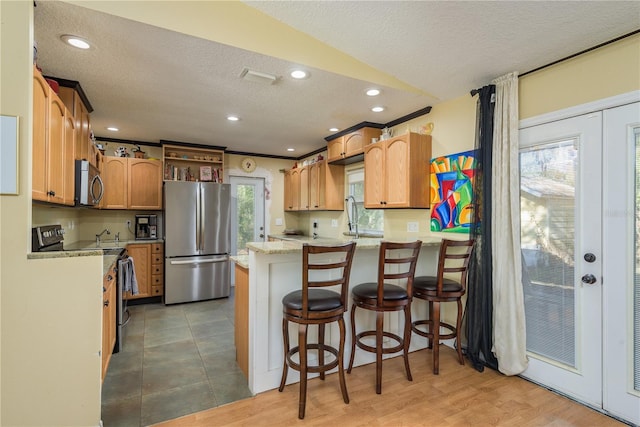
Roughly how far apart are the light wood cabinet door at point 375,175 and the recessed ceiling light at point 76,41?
2771mm

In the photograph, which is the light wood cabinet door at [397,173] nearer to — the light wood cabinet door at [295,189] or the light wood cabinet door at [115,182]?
the light wood cabinet door at [295,189]

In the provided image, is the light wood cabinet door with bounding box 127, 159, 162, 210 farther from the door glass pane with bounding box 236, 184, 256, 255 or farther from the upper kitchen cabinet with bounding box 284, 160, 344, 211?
the upper kitchen cabinet with bounding box 284, 160, 344, 211

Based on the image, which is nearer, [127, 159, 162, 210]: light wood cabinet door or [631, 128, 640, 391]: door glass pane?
[631, 128, 640, 391]: door glass pane

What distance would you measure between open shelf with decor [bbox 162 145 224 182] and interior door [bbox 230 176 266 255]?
0.53m

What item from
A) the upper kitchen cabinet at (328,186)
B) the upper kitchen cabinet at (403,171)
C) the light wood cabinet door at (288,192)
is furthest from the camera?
the light wood cabinet door at (288,192)

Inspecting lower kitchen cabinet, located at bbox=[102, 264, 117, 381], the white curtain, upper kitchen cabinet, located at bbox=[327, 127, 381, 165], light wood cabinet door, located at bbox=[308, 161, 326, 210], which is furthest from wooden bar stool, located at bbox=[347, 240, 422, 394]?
light wood cabinet door, located at bbox=[308, 161, 326, 210]

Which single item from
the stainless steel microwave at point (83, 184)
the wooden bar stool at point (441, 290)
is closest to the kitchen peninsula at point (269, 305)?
the wooden bar stool at point (441, 290)

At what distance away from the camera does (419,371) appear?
260cm

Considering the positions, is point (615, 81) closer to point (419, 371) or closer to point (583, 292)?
point (583, 292)

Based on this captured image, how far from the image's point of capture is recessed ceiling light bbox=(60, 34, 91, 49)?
2.04m

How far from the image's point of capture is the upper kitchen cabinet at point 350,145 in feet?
13.0

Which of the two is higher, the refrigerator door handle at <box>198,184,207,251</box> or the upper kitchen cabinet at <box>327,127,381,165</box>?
the upper kitchen cabinet at <box>327,127,381,165</box>

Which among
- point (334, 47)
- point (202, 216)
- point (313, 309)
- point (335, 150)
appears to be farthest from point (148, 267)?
point (334, 47)

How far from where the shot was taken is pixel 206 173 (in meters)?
5.12
